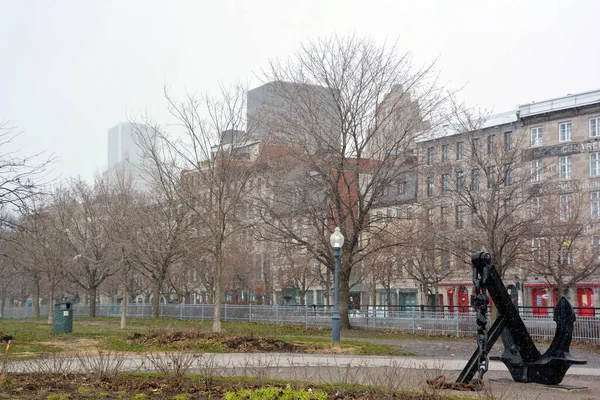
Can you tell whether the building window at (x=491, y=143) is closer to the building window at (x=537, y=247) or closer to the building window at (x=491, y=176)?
the building window at (x=491, y=176)

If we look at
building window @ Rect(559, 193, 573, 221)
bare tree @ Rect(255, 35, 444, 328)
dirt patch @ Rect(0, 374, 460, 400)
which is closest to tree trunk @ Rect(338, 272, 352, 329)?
bare tree @ Rect(255, 35, 444, 328)

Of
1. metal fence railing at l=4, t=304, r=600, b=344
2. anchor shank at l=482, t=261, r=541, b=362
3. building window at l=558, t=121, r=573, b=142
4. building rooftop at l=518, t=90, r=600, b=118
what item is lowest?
metal fence railing at l=4, t=304, r=600, b=344

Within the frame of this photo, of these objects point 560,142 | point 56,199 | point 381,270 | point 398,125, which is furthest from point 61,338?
point 560,142

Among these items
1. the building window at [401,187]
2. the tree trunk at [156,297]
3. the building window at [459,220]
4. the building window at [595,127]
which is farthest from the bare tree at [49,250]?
the building window at [595,127]

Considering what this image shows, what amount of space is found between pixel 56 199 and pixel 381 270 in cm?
2413

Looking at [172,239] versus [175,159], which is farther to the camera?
[172,239]

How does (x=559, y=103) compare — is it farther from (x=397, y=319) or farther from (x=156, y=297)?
(x=156, y=297)

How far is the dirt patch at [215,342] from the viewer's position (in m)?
20.5

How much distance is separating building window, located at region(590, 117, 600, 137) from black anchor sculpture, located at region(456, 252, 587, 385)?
4567 cm

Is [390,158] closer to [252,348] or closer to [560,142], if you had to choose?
[252,348]

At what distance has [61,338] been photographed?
23.5 m

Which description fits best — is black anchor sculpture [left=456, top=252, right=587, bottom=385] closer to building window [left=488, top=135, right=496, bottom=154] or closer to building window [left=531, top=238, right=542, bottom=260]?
building window [left=488, top=135, right=496, bottom=154]

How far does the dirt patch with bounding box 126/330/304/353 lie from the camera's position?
20.5 m

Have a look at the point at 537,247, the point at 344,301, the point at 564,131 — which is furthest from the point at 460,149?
the point at 564,131
